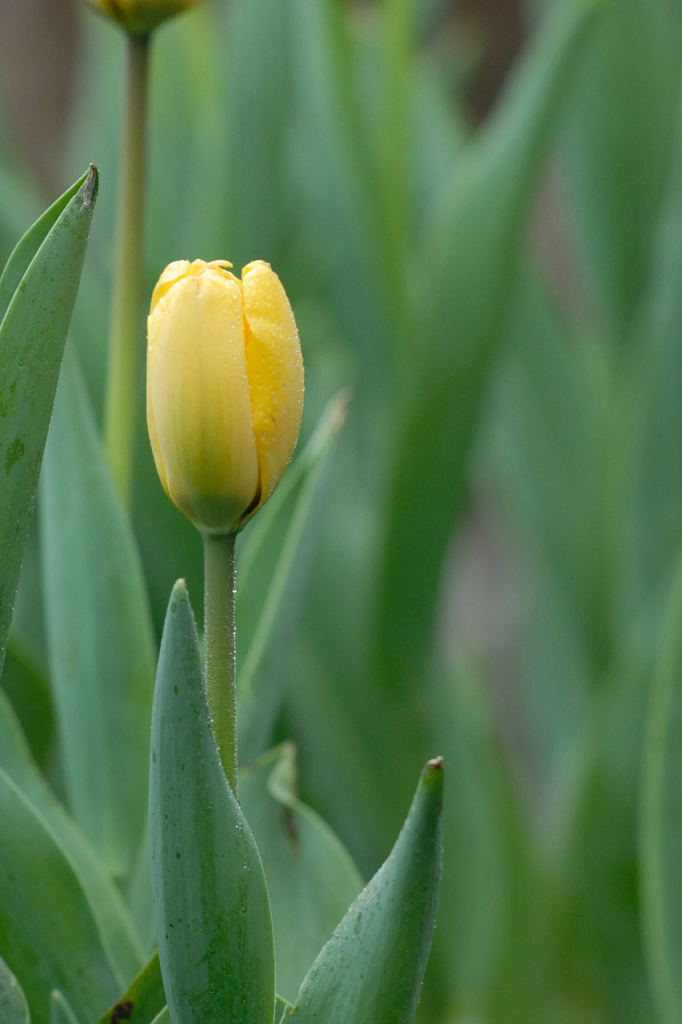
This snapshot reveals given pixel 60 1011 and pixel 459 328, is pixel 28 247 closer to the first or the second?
pixel 60 1011

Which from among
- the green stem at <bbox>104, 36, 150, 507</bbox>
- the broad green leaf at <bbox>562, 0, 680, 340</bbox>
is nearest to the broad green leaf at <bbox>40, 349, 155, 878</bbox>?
the green stem at <bbox>104, 36, 150, 507</bbox>

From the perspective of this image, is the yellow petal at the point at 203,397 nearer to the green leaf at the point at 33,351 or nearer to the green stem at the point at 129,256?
the green leaf at the point at 33,351

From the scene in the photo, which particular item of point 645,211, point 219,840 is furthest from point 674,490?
point 219,840

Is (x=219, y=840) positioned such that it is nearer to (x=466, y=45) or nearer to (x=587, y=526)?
(x=587, y=526)

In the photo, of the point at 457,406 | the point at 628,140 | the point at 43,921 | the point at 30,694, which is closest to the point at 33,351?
the point at 43,921

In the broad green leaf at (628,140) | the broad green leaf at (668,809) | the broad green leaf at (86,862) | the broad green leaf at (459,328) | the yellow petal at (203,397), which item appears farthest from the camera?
the broad green leaf at (628,140)

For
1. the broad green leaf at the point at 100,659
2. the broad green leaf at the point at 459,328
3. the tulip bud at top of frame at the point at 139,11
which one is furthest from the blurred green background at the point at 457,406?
the tulip bud at top of frame at the point at 139,11
